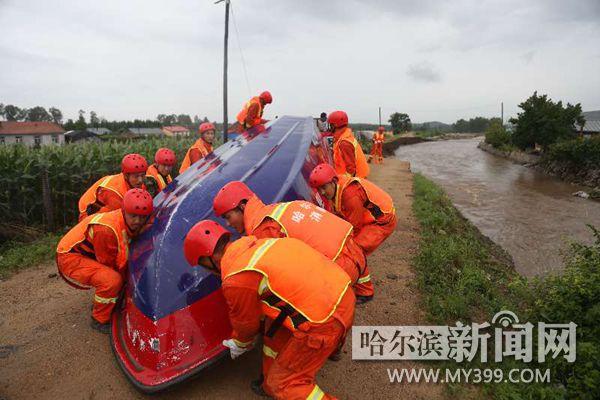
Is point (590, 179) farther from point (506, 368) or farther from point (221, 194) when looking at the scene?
point (221, 194)

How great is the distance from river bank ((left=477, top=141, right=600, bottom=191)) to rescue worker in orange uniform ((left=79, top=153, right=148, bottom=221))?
1427cm

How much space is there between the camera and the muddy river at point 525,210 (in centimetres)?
736

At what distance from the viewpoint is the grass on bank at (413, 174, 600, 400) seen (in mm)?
2740

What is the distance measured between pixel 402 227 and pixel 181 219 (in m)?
4.73

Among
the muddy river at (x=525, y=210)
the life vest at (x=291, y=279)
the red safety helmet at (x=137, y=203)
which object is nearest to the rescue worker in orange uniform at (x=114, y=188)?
the red safety helmet at (x=137, y=203)

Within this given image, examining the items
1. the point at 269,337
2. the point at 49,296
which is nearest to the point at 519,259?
the point at 269,337

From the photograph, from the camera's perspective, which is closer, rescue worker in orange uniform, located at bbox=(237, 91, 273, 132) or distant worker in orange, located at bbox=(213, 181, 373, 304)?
distant worker in orange, located at bbox=(213, 181, 373, 304)

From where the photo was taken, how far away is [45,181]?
21.9 ft

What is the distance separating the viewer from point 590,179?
14.5 metres

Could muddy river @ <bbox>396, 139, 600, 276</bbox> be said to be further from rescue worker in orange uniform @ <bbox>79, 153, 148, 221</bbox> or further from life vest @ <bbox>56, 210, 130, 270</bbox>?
rescue worker in orange uniform @ <bbox>79, 153, 148, 221</bbox>

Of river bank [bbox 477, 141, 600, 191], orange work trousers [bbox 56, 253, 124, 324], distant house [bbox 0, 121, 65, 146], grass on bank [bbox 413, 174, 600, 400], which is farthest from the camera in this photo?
distant house [bbox 0, 121, 65, 146]

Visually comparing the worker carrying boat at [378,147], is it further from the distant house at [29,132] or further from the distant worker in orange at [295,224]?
the distant house at [29,132]

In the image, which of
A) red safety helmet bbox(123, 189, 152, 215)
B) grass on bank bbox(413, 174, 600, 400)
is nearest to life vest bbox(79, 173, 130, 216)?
red safety helmet bbox(123, 189, 152, 215)

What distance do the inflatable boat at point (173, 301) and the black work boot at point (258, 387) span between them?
0.41 meters
